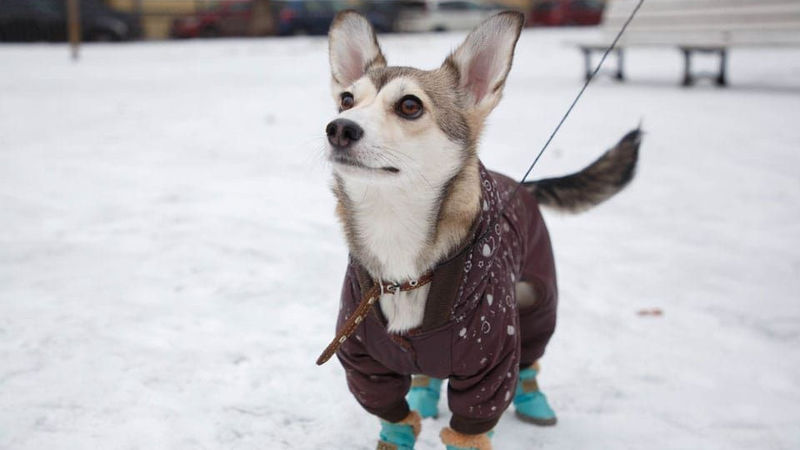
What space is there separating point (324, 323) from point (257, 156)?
147 inches

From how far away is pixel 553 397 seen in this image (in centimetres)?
295

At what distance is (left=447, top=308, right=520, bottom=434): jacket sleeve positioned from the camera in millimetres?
2104

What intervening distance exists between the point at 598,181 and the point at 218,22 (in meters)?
24.2

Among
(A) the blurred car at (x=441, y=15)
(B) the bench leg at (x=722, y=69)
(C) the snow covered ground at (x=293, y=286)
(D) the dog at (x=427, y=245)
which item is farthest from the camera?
Answer: (A) the blurred car at (x=441, y=15)

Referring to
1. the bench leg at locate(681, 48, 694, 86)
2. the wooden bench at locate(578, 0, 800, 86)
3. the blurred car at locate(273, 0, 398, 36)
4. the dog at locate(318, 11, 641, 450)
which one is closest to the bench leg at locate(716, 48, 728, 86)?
the wooden bench at locate(578, 0, 800, 86)

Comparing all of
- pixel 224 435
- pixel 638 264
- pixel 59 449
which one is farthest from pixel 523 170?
pixel 59 449

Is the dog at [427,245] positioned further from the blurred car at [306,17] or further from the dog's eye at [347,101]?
the blurred car at [306,17]

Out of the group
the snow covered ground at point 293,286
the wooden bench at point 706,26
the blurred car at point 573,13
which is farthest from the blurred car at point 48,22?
the blurred car at point 573,13

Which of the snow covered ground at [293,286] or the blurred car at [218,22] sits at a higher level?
the blurred car at [218,22]

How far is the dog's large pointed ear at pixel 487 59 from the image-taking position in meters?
2.26

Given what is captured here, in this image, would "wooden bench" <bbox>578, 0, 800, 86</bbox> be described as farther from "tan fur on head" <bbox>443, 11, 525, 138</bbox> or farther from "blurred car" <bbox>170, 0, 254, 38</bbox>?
"blurred car" <bbox>170, 0, 254, 38</bbox>

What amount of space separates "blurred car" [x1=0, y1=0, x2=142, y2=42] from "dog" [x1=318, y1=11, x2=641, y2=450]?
22.0 m

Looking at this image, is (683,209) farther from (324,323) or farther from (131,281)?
(131,281)

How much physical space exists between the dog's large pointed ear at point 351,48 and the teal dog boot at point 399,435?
1.28 m
